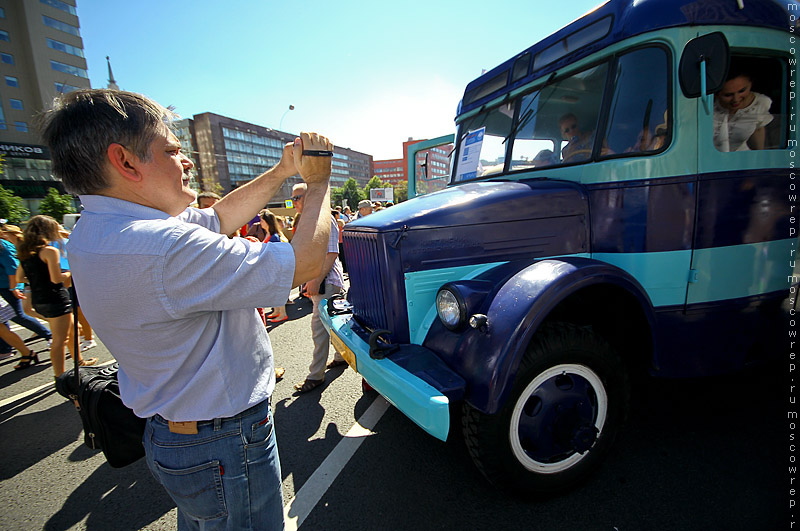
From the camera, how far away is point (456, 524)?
1.92 meters

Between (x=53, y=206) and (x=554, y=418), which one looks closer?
(x=554, y=418)

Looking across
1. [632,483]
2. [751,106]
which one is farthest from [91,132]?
[751,106]

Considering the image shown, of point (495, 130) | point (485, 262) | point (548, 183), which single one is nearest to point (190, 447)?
point (485, 262)

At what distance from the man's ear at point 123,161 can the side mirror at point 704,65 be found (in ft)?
9.04

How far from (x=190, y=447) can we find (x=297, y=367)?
10.4 feet

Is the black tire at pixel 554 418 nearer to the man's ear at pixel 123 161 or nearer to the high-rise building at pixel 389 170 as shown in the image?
the man's ear at pixel 123 161

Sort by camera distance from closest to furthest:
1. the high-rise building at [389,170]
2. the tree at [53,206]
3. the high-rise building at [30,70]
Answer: the tree at [53,206], the high-rise building at [30,70], the high-rise building at [389,170]

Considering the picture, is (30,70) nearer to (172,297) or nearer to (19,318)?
(19,318)

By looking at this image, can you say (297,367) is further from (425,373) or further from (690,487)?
(690,487)

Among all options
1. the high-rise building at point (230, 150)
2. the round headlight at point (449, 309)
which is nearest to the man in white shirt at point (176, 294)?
the round headlight at point (449, 309)

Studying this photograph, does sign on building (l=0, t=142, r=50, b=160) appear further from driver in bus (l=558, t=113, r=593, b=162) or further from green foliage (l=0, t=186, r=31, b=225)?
driver in bus (l=558, t=113, r=593, b=162)

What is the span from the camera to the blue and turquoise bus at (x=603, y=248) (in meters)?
1.91

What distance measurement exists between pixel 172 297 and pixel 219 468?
594mm

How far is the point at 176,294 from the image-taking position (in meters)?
0.96
